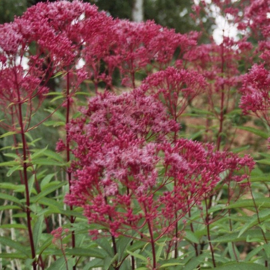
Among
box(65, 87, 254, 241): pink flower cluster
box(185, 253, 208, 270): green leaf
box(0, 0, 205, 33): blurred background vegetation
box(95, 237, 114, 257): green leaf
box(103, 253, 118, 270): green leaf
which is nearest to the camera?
box(65, 87, 254, 241): pink flower cluster

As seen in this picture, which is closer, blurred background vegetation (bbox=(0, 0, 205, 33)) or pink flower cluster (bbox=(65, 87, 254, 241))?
pink flower cluster (bbox=(65, 87, 254, 241))

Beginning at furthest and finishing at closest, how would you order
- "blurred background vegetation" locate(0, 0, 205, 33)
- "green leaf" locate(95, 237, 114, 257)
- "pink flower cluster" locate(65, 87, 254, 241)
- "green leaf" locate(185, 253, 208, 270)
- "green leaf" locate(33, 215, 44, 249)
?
1. "blurred background vegetation" locate(0, 0, 205, 33)
2. "green leaf" locate(33, 215, 44, 249)
3. "green leaf" locate(95, 237, 114, 257)
4. "green leaf" locate(185, 253, 208, 270)
5. "pink flower cluster" locate(65, 87, 254, 241)

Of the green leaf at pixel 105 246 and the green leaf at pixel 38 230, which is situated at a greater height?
the green leaf at pixel 38 230

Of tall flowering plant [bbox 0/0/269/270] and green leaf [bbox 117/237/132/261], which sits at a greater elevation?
tall flowering plant [bbox 0/0/269/270]

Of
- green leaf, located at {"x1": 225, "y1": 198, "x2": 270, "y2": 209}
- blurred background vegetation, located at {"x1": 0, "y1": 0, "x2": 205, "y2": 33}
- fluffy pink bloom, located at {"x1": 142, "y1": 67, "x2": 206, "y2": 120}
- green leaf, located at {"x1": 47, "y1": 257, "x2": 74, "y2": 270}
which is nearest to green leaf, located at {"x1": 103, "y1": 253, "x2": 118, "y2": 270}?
green leaf, located at {"x1": 47, "y1": 257, "x2": 74, "y2": 270}

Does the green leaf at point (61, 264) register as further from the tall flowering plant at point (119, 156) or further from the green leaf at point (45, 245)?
the green leaf at point (45, 245)

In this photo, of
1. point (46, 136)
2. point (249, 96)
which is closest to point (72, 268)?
point (249, 96)

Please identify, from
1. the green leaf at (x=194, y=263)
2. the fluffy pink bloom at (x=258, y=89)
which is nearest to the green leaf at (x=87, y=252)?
the green leaf at (x=194, y=263)

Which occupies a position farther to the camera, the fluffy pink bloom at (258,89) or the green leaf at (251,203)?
the fluffy pink bloom at (258,89)

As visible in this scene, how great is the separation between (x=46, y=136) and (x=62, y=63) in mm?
5283

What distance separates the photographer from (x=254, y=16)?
440 cm

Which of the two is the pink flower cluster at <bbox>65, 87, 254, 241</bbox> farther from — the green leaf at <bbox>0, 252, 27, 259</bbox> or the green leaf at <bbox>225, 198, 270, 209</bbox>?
the green leaf at <bbox>0, 252, 27, 259</bbox>

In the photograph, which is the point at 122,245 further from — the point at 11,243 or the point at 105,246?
the point at 11,243

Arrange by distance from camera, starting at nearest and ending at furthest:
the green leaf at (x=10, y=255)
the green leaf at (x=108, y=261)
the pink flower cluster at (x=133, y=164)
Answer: the pink flower cluster at (x=133, y=164), the green leaf at (x=108, y=261), the green leaf at (x=10, y=255)
